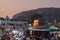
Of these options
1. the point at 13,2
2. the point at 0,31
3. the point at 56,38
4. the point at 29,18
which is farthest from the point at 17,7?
the point at 56,38

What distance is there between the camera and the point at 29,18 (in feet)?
4.39

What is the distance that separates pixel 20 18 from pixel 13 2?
182 millimetres

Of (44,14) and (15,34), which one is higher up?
(44,14)

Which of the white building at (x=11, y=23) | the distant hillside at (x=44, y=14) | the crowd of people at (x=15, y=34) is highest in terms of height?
the distant hillside at (x=44, y=14)

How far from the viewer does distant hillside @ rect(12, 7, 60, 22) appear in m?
1.33

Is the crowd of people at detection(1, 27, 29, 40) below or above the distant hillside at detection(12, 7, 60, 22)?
below

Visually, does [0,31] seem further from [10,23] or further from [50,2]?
[50,2]

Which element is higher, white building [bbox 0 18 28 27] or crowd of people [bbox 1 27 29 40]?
white building [bbox 0 18 28 27]

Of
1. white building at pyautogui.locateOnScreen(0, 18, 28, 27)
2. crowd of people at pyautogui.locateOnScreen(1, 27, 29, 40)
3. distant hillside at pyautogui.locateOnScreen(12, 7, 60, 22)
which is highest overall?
distant hillside at pyautogui.locateOnScreen(12, 7, 60, 22)

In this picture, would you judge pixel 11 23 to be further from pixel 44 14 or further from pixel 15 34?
pixel 44 14

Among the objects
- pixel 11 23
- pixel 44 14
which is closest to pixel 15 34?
pixel 11 23

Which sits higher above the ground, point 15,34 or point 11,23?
point 11,23

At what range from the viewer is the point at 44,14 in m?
1.35

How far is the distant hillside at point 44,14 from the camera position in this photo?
1332 millimetres
